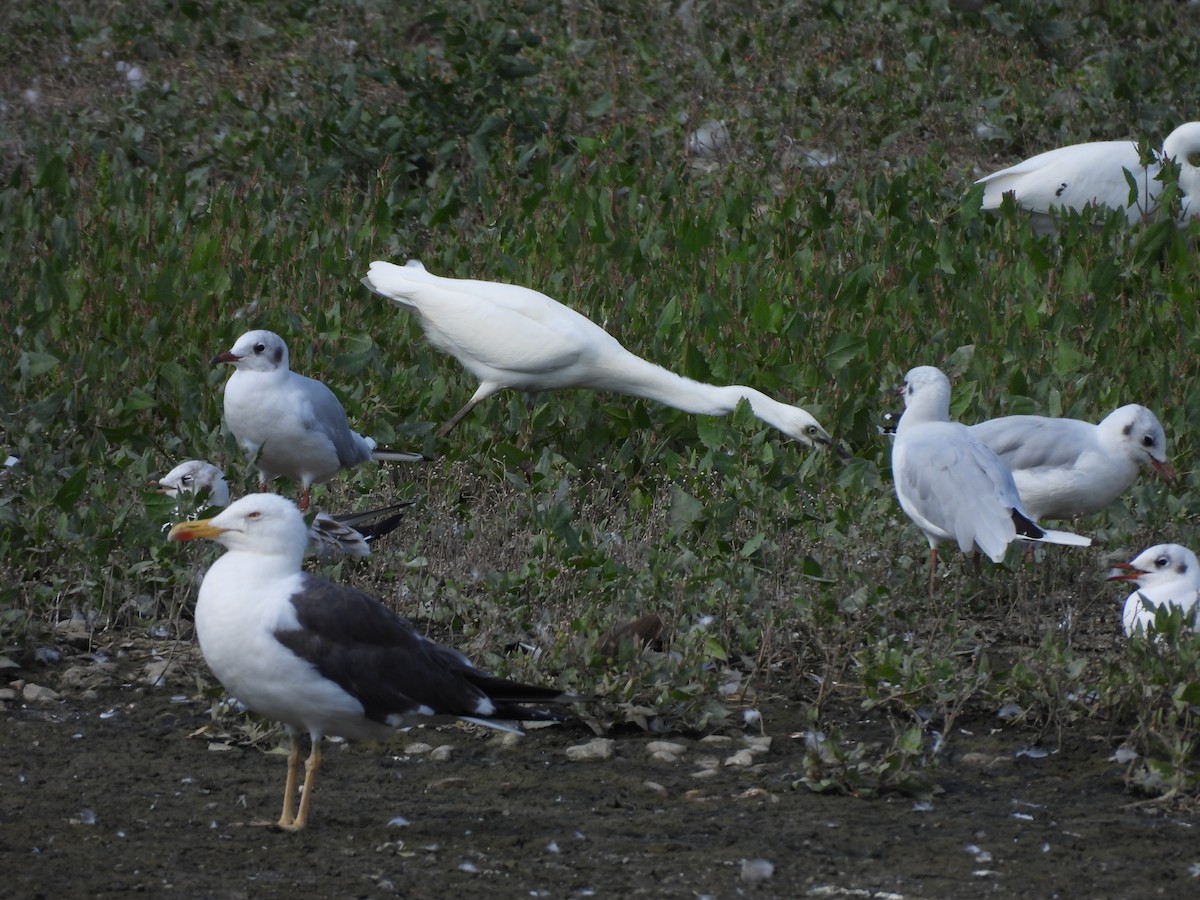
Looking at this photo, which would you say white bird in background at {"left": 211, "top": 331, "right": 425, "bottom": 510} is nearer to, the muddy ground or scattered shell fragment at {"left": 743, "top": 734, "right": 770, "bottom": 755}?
the muddy ground

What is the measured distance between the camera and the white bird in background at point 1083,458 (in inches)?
249

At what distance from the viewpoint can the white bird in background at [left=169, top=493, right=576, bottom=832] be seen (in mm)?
4129

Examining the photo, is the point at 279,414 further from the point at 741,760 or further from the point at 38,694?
the point at 741,760

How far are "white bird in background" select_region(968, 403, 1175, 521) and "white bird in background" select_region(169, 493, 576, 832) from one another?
2672 mm

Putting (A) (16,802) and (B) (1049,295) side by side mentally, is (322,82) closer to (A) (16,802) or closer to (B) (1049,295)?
(B) (1049,295)

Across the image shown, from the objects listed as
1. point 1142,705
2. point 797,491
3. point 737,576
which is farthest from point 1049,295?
point 1142,705

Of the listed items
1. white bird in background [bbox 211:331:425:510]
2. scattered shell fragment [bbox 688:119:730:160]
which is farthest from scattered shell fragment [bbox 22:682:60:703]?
scattered shell fragment [bbox 688:119:730:160]

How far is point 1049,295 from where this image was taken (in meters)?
8.65

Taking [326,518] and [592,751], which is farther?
[326,518]

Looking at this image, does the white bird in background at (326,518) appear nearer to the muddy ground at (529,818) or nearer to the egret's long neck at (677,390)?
the muddy ground at (529,818)

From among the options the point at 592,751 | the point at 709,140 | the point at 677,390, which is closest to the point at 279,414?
the point at 677,390

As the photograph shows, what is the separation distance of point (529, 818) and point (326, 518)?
171cm

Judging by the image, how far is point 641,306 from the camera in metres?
8.77

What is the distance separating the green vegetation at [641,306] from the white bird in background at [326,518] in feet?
0.46
